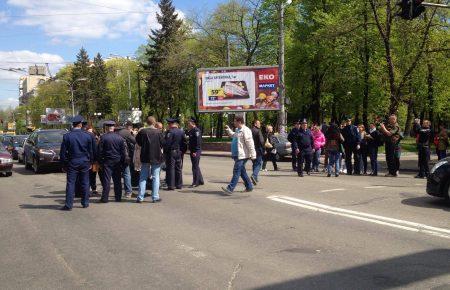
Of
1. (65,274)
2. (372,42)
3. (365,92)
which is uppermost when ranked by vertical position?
(372,42)

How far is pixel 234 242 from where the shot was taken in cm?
659

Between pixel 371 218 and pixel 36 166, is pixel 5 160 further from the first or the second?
pixel 371 218

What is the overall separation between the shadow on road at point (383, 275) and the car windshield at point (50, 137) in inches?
593

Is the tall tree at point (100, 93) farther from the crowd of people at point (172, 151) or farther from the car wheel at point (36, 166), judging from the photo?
the crowd of people at point (172, 151)

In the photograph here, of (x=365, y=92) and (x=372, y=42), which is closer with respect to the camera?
(x=372, y=42)

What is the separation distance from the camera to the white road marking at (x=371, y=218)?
7.08 m

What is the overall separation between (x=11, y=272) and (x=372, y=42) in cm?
3362

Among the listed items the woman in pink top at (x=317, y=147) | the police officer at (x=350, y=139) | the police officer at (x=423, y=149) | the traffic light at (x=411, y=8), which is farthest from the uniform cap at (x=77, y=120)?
the police officer at (x=423, y=149)

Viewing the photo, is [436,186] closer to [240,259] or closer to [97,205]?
[240,259]

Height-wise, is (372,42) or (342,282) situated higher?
(372,42)

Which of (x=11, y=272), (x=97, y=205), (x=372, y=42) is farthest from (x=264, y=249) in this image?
(x=372, y=42)

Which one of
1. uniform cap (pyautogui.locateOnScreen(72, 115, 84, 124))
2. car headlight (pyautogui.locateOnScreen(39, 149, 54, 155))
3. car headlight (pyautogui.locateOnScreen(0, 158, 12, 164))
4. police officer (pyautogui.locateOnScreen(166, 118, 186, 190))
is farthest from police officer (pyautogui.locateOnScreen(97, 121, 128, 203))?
car headlight (pyautogui.locateOnScreen(0, 158, 12, 164))

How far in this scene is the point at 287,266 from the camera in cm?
546

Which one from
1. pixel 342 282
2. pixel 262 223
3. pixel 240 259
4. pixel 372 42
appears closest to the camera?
pixel 342 282
